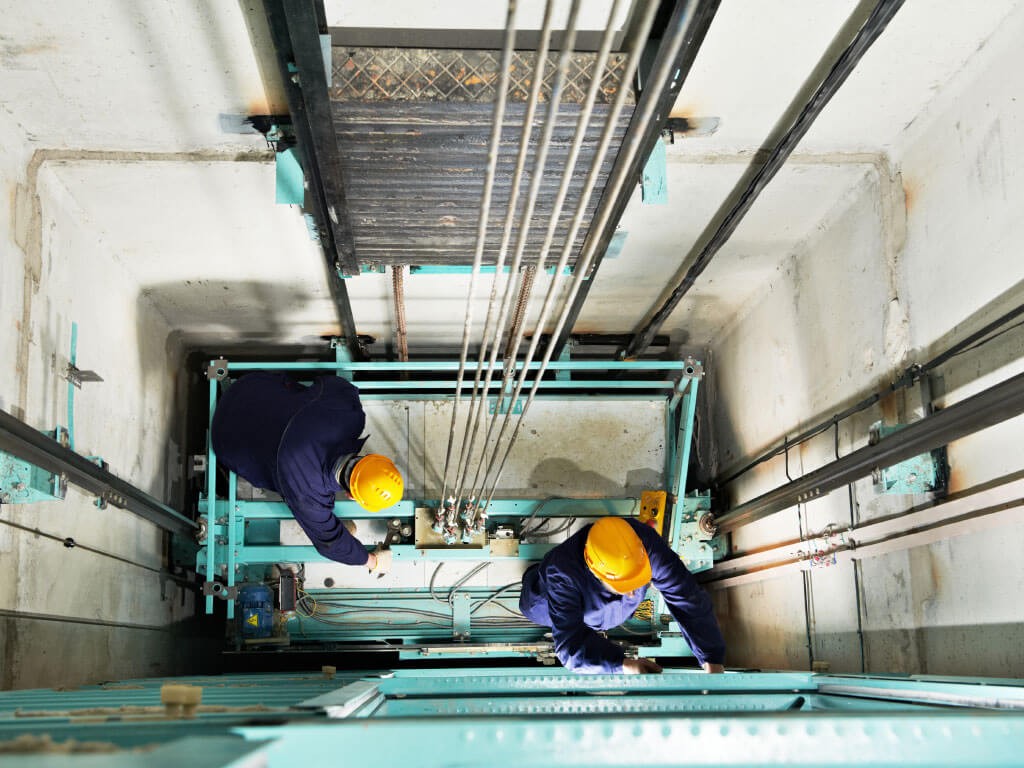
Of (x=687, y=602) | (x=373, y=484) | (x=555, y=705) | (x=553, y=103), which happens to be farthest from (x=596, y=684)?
(x=553, y=103)

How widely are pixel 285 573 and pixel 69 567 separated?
154 centimetres

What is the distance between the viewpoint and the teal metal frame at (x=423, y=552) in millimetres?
4617

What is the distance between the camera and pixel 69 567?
11.5 ft

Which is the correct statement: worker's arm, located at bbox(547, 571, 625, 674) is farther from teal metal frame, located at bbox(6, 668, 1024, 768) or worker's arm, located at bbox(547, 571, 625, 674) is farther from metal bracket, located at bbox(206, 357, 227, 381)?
teal metal frame, located at bbox(6, 668, 1024, 768)

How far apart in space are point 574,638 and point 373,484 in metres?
1.09

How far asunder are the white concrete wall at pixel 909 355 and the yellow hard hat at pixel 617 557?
31.4 inches

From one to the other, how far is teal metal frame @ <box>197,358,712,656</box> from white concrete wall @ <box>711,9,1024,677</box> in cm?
43

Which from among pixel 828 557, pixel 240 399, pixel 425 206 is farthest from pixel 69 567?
pixel 828 557

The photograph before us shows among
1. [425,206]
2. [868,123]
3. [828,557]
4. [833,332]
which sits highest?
[868,123]

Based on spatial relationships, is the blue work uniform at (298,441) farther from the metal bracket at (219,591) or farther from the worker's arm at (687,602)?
the worker's arm at (687,602)

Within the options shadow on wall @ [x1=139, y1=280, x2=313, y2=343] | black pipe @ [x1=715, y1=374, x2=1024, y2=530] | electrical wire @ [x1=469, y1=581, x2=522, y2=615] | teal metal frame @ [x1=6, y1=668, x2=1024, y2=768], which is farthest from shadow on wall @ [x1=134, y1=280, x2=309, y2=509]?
teal metal frame @ [x1=6, y1=668, x2=1024, y2=768]

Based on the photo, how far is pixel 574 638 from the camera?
3.72 m

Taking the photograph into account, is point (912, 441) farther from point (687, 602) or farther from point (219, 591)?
point (219, 591)

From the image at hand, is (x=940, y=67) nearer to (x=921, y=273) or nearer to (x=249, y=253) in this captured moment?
(x=921, y=273)
